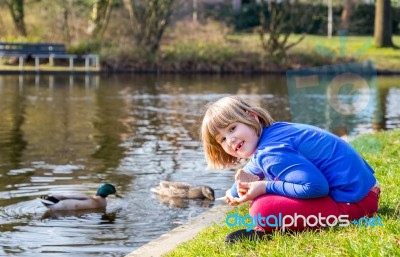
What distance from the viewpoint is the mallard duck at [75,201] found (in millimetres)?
11203

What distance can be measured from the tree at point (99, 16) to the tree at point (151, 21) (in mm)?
1580

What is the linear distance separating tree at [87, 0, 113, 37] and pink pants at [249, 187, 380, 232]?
3600 cm

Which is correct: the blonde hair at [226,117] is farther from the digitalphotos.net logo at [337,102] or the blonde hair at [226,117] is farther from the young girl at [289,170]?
the digitalphotos.net logo at [337,102]

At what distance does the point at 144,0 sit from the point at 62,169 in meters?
27.5

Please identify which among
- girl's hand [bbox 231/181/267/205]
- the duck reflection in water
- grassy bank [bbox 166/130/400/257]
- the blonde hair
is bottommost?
the duck reflection in water

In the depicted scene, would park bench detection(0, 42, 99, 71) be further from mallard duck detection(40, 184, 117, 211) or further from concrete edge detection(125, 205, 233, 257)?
concrete edge detection(125, 205, 233, 257)

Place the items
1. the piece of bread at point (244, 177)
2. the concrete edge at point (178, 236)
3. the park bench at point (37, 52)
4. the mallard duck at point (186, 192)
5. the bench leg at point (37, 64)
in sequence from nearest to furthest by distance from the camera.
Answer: the piece of bread at point (244, 177)
the concrete edge at point (178, 236)
the mallard duck at point (186, 192)
the bench leg at point (37, 64)
the park bench at point (37, 52)

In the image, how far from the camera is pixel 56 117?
21984mm

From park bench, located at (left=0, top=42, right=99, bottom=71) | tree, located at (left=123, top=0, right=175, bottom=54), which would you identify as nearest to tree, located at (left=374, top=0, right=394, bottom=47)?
tree, located at (left=123, top=0, right=175, bottom=54)

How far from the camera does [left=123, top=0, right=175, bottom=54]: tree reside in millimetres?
39906

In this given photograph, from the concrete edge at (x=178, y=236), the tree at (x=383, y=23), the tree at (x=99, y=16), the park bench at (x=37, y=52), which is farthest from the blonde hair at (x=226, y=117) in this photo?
the tree at (x=383, y=23)

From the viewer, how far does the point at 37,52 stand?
124ft

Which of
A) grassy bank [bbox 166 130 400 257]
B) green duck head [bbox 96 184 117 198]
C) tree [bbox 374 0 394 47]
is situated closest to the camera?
grassy bank [bbox 166 130 400 257]

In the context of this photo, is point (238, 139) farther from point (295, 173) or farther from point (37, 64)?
point (37, 64)
